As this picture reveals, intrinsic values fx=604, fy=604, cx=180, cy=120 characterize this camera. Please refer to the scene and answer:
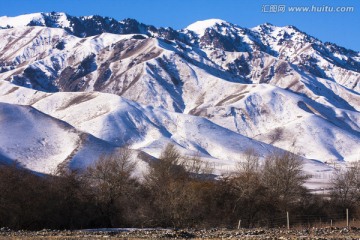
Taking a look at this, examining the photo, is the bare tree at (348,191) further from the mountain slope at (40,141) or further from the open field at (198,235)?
the mountain slope at (40,141)

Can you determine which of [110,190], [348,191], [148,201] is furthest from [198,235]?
[348,191]

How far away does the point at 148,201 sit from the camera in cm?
5841

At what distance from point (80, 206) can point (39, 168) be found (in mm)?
75871

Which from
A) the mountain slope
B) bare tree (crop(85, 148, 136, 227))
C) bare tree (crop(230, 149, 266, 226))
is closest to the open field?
bare tree (crop(230, 149, 266, 226))

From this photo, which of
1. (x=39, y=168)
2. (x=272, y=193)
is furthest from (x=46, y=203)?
(x=39, y=168)

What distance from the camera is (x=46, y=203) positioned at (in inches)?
1949

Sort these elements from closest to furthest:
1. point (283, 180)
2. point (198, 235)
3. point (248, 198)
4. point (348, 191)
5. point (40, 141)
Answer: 1. point (198, 235)
2. point (248, 198)
3. point (283, 180)
4. point (348, 191)
5. point (40, 141)

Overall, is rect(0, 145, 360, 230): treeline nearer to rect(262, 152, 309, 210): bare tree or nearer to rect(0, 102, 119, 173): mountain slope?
rect(262, 152, 309, 210): bare tree

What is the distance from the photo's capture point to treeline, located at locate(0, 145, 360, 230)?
48.4 m

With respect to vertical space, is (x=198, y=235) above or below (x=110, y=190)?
→ below

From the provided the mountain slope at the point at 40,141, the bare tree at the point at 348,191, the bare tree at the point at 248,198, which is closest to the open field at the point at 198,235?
the bare tree at the point at 248,198

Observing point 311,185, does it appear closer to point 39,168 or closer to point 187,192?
point 39,168

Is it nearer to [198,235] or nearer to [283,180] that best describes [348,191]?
[283,180]

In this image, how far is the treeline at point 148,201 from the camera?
4838 centimetres
